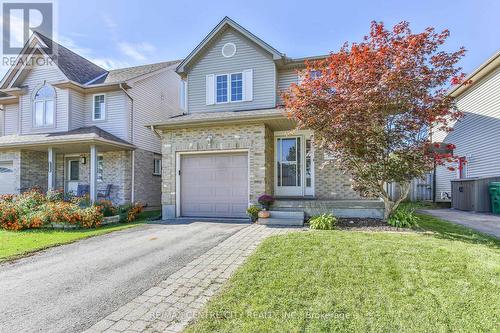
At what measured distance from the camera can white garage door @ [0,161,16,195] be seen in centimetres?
1396

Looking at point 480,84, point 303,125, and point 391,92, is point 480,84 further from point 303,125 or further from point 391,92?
point 303,125

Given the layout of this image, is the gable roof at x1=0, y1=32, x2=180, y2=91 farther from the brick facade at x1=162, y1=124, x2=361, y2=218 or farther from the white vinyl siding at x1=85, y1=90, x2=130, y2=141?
the brick facade at x1=162, y1=124, x2=361, y2=218

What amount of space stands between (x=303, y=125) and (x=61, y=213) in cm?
851

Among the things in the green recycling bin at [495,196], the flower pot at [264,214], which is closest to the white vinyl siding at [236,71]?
the flower pot at [264,214]

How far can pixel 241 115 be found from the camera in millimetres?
9703

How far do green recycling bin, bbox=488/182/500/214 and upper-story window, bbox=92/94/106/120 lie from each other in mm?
17033

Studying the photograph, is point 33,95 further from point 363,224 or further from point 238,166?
point 363,224

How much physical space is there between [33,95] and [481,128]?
21.7 m

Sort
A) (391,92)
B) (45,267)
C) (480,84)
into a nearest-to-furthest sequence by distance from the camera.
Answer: (45,267) < (391,92) < (480,84)

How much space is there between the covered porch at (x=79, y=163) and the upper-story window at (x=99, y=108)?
80 cm

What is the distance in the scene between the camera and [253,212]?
917 cm

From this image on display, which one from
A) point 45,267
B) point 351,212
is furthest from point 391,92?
point 45,267

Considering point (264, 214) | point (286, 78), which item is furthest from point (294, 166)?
point (286, 78)

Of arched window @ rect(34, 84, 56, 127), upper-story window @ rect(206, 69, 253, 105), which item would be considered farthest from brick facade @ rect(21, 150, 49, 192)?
upper-story window @ rect(206, 69, 253, 105)
